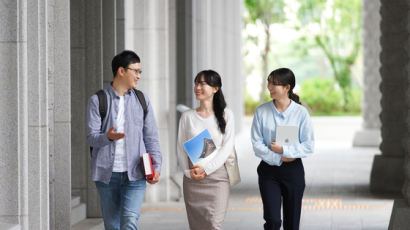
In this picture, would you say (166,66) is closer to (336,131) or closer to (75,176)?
(75,176)

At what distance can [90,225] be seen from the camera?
1052 cm

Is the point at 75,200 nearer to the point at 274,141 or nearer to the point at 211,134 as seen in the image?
the point at 211,134

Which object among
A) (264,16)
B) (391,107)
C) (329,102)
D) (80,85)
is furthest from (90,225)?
(329,102)

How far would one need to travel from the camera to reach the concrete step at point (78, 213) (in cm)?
1055

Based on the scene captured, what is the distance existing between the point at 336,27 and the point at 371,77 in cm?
2280

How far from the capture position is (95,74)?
10.9 meters

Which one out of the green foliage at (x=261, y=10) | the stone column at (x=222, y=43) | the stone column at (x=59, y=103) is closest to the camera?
the stone column at (x=59, y=103)

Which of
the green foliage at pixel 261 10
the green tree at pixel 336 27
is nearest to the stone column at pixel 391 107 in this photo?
the green foliage at pixel 261 10

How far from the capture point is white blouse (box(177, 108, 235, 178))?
23.2ft

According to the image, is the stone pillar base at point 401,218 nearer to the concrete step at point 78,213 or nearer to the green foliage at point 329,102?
the concrete step at point 78,213

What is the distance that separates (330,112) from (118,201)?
3757cm

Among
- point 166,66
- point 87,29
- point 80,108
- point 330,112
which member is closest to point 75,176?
point 80,108

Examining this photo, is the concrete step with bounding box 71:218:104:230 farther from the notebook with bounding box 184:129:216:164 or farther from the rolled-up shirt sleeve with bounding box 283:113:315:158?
the rolled-up shirt sleeve with bounding box 283:113:315:158

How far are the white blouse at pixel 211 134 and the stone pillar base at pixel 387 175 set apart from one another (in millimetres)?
7273
